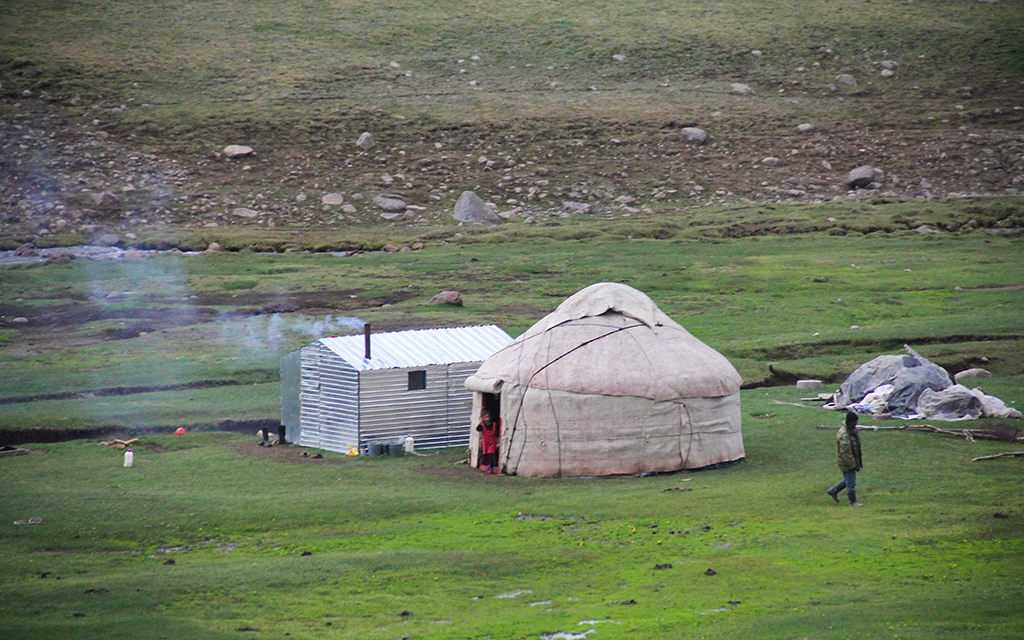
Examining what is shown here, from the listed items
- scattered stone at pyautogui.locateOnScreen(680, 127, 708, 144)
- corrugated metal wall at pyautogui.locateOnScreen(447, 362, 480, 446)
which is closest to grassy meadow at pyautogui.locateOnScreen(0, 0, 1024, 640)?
scattered stone at pyautogui.locateOnScreen(680, 127, 708, 144)

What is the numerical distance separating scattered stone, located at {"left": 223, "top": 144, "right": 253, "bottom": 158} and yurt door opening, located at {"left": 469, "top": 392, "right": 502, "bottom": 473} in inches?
1362

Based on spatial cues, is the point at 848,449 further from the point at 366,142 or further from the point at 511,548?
the point at 366,142

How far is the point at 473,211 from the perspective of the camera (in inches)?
1960

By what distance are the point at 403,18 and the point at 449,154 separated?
16005 mm

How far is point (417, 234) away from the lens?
4772cm

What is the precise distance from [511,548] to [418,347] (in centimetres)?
763


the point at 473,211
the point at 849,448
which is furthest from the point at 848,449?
the point at 473,211

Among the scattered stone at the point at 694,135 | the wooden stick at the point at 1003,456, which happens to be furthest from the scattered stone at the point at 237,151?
the wooden stick at the point at 1003,456

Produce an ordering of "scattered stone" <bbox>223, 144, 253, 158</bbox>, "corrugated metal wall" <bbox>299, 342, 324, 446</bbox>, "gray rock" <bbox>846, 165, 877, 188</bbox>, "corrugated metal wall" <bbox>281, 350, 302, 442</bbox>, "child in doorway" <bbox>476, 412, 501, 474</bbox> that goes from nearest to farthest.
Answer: "child in doorway" <bbox>476, 412, 501, 474</bbox>, "corrugated metal wall" <bbox>299, 342, 324, 446</bbox>, "corrugated metal wall" <bbox>281, 350, 302, 442</bbox>, "gray rock" <bbox>846, 165, 877, 188</bbox>, "scattered stone" <bbox>223, 144, 253, 158</bbox>

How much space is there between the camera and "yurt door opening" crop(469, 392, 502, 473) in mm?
21281

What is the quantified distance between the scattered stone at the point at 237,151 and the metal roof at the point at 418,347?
31.1 m

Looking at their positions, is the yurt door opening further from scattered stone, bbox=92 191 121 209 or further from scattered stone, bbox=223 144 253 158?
scattered stone, bbox=223 144 253 158

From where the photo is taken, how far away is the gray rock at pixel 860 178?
5297 cm

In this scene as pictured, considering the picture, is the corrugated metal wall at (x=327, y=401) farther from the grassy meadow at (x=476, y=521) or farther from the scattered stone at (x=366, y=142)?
the scattered stone at (x=366, y=142)
